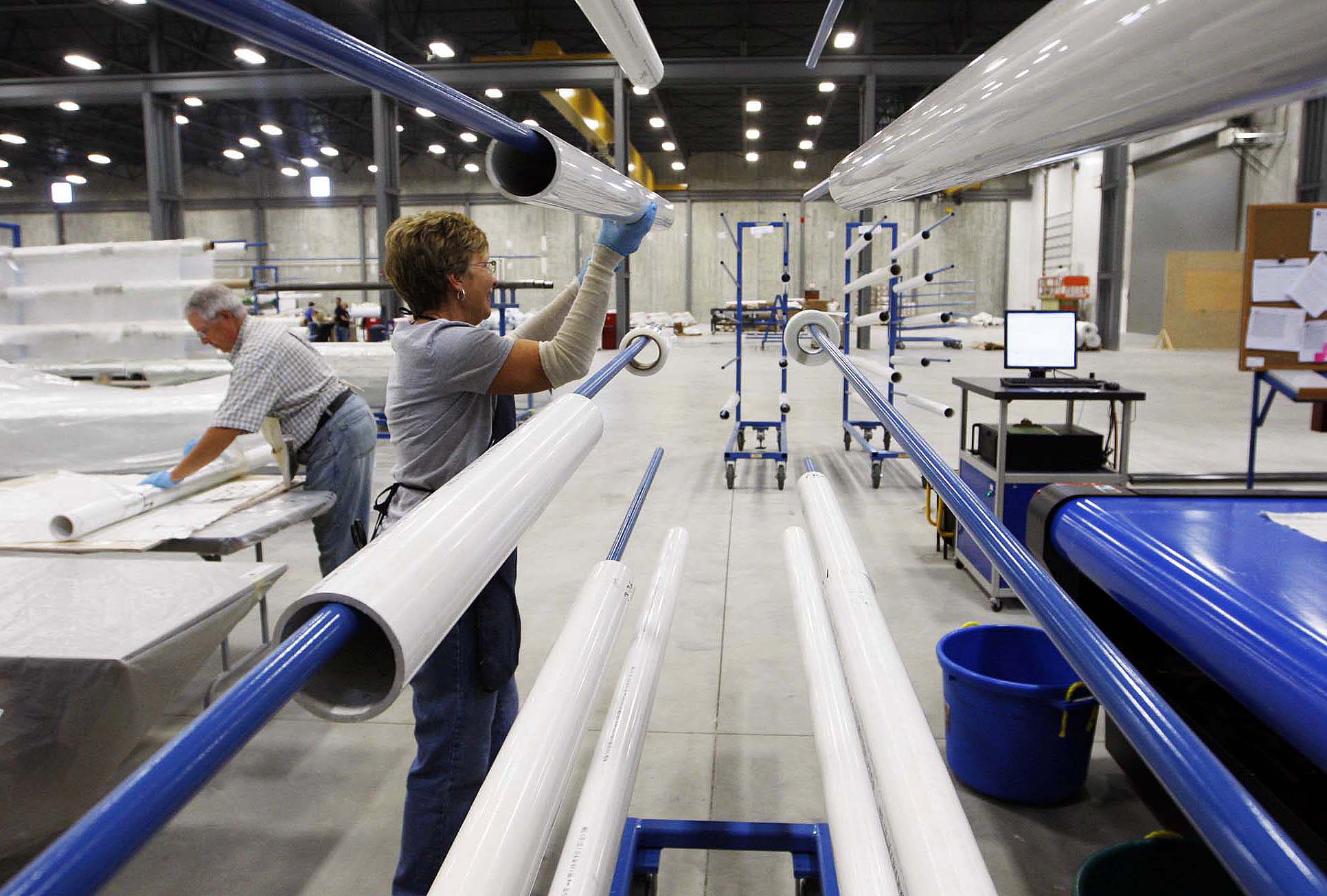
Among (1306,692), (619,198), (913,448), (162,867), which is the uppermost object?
(619,198)

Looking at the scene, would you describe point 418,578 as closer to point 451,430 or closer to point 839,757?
point 839,757

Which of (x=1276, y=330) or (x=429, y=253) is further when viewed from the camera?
(x=1276, y=330)

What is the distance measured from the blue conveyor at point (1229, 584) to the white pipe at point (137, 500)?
2.89 m

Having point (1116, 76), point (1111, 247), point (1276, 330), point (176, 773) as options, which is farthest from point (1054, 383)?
point (1111, 247)

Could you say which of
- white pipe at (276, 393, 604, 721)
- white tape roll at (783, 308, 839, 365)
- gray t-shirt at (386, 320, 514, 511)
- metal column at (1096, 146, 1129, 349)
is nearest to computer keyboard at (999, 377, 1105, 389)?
white tape roll at (783, 308, 839, 365)

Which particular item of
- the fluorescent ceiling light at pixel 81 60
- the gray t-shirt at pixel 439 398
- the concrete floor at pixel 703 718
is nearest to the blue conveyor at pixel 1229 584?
the concrete floor at pixel 703 718

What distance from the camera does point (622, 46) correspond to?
1.61m

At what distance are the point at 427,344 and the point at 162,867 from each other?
154cm

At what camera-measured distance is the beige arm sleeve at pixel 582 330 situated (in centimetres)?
172

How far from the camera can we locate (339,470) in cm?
327

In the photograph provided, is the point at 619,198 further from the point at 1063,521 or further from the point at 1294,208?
the point at 1294,208

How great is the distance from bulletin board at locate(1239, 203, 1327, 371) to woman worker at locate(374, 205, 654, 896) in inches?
189

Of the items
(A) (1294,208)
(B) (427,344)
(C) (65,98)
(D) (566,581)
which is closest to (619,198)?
(B) (427,344)

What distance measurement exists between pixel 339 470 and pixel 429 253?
1.73 m
